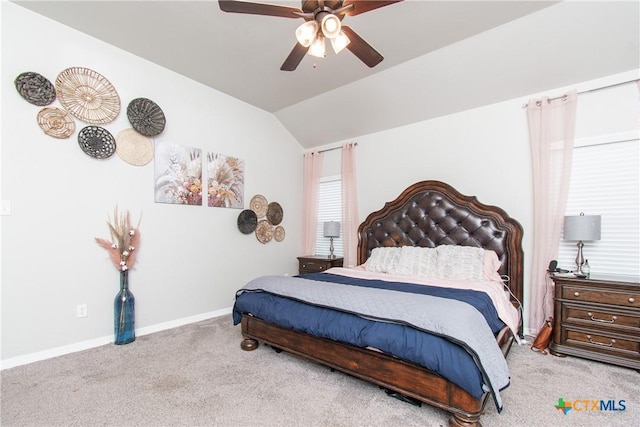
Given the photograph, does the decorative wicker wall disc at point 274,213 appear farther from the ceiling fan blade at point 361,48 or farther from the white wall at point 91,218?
the ceiling fan blade at point 361,48

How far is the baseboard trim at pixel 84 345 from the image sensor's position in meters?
2.41

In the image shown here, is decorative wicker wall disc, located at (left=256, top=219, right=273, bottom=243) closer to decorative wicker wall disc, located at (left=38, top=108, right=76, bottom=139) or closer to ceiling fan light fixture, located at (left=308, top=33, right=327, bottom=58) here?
decorative wicker wall disc, located at (left=38, top=108, right=76, bottom=139)

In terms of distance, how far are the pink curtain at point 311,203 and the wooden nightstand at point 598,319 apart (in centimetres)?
325

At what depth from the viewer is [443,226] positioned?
353 centimetres

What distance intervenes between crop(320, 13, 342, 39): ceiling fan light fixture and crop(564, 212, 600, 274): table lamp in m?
2.65

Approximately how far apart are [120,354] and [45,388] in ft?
1.91

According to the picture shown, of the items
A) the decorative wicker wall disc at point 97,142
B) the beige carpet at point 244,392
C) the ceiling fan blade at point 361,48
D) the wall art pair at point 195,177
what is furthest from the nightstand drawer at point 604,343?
the decorative wicker wall disc at point 97,142

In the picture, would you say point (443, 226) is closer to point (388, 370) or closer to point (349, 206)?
point (349, 206)

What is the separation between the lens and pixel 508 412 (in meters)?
1.78

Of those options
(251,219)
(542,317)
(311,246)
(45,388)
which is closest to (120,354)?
(45,388)

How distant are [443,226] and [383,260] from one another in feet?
2.77

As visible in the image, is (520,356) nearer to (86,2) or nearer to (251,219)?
(251,219)

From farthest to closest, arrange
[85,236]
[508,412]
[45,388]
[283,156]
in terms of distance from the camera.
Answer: [283,156] → [85,236] → [45,388] → [508,412]

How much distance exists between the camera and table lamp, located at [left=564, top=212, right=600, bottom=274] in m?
2.59
